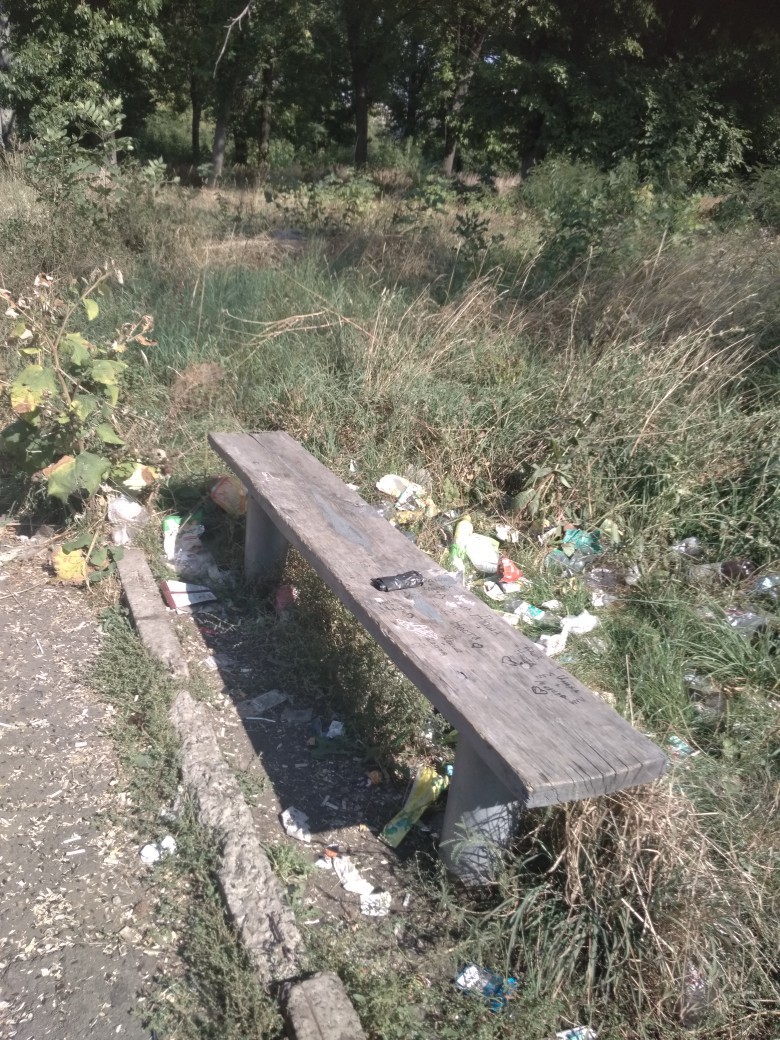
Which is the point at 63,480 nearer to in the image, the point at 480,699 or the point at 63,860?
the point at 63,860

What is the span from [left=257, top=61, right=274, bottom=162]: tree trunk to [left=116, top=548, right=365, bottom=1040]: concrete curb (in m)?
24.0

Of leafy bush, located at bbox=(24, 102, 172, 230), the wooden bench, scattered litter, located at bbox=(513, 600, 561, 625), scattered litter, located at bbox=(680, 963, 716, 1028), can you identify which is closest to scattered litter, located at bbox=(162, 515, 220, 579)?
the wooden bench

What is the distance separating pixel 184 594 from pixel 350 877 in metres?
1.77

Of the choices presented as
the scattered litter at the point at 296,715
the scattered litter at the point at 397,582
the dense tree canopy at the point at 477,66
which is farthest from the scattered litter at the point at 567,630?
the dense tree canopy at the point at 477,66

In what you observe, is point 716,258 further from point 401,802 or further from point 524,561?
point 401,802

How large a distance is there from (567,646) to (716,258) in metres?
3.99

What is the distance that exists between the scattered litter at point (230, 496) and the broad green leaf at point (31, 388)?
94 cm

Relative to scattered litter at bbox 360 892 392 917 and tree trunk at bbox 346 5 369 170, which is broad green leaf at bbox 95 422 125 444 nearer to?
scattered litter at bbox 360 892 392 917

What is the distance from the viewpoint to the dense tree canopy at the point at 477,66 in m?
12.3

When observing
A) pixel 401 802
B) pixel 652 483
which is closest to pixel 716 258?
pixel 652 483

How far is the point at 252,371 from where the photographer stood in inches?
204

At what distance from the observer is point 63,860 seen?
7.84 ft

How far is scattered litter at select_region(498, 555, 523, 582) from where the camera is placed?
152 inches

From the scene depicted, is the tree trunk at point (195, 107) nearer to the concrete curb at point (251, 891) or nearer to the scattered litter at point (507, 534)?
the scattered litter at point (507, 534)
